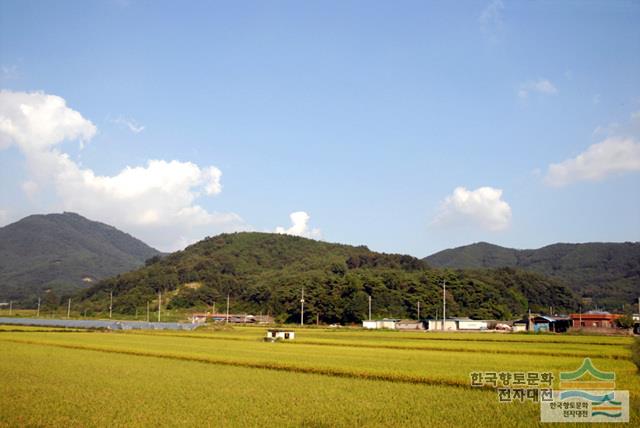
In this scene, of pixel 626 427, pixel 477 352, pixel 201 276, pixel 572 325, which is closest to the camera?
pixel 626 427

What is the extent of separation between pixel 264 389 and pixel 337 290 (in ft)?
332

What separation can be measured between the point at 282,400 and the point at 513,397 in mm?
7380

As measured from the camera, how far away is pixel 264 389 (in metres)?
20.3

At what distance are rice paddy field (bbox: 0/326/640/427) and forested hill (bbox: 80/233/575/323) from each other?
84.4 meters

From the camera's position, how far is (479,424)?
→ 14.4 meters

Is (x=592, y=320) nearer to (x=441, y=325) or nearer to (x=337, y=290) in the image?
(x=441, y=325)

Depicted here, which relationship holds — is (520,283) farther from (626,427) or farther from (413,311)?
(626,427)

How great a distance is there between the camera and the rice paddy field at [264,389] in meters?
15.1

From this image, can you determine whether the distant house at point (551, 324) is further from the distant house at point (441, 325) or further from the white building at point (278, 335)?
the white building at point (278, 335)

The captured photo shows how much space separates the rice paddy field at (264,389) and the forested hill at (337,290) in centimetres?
8445

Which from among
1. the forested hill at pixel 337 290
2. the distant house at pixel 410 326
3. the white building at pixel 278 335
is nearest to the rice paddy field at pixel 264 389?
the white building at pixel 278 335

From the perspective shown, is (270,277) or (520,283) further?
(270,277)

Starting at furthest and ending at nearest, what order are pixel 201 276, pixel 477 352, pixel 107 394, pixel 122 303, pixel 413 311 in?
pixel 201 276 → pixel 122 303 → pixel 413 311 → pixel 477 352 → pixel 107 394

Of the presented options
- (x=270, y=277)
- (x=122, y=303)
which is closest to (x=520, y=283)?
(x=270, y=277)
